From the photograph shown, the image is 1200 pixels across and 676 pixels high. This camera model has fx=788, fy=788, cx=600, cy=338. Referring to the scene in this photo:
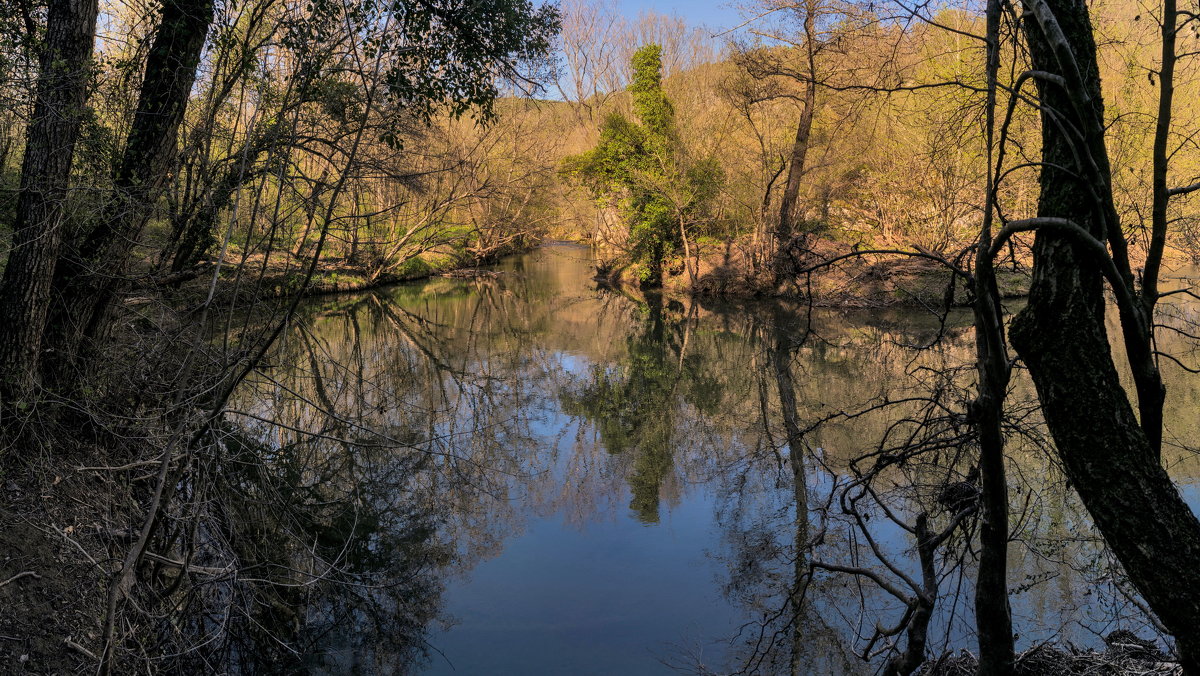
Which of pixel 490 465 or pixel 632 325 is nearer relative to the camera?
pixel 490 465

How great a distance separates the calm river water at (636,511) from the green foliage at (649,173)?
30.0ft

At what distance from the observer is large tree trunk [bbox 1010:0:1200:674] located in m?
2.63

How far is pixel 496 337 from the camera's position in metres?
16.7

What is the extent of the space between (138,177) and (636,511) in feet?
17.8

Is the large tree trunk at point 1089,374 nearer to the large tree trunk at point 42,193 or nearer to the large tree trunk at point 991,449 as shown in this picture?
the large tree trunk at point 991,449

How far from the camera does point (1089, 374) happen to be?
110 inches

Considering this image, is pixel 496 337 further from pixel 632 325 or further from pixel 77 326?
pixel 77 326

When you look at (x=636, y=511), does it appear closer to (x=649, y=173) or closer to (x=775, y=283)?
(x=775, y=283)

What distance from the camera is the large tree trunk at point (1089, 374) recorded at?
8.64ft

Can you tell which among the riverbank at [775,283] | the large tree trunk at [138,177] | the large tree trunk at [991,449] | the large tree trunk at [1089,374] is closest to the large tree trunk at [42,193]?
the large tree trunk at [138,177]

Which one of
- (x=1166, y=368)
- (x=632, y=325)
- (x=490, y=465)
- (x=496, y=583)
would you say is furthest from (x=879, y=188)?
(x=496, y=583)

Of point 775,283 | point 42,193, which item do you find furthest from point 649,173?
point 42,193

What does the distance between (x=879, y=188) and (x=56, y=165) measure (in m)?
19.1

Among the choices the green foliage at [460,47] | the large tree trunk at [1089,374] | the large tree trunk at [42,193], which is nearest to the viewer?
the large tree trunk at [1089,374]
